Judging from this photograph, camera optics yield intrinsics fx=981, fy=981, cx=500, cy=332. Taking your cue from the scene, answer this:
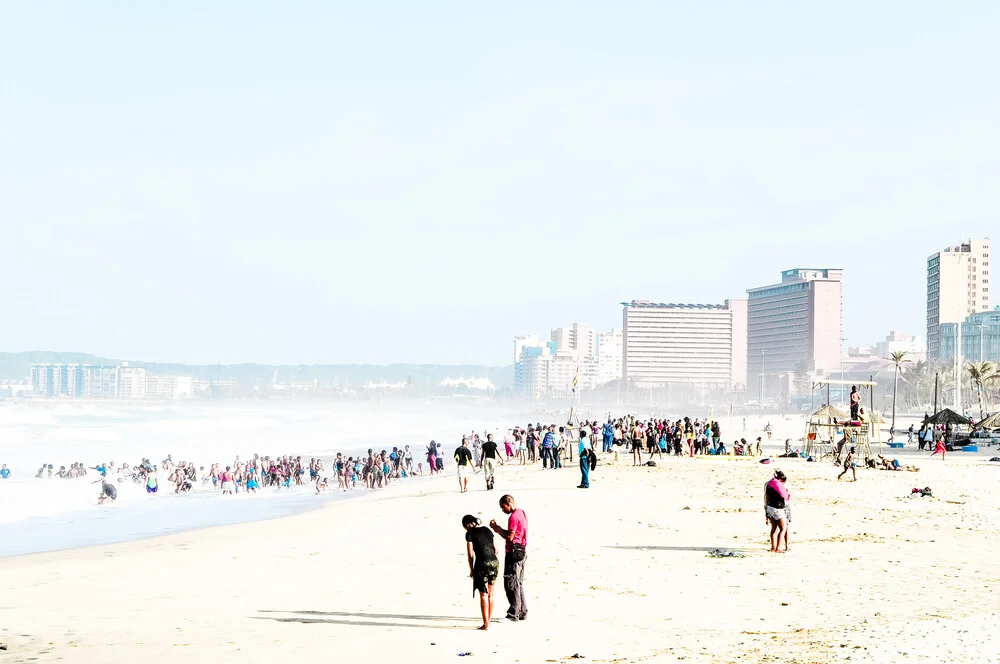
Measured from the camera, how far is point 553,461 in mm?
32531

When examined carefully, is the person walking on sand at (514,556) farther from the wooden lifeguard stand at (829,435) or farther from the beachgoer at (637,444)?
the wooden lifeguard stand at (829,435)

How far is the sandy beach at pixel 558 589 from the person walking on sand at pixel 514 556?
12.7 inches

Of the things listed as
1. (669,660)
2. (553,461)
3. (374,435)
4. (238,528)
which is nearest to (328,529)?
(238,528)

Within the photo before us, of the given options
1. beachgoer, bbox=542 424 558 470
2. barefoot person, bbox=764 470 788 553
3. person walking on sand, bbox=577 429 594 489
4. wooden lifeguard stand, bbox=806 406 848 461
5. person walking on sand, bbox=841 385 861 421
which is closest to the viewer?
barefoot person, bbox=764 470 788 553

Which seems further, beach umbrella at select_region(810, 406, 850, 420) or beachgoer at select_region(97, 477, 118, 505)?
beach umbrella at select_region(810, 406, 850, 420)

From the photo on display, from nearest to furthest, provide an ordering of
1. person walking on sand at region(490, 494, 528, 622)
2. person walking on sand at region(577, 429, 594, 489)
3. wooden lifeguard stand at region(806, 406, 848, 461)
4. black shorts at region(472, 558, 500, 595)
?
black shorts at region(472, 558, 500, 595)
person walking on sand at region(490, 494, 528, 622)
person walking on sand at region(577, 429, 594, 489)
wooden lifeguard stand at region(806, 406, 848, 461)

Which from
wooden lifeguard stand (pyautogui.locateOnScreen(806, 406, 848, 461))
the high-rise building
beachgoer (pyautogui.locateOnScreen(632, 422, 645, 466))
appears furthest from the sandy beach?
the high-rise building

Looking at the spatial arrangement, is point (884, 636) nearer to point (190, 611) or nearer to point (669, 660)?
point (669, 660)

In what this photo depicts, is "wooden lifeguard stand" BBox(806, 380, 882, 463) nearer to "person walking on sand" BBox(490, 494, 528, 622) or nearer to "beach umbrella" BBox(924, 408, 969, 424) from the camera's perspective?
"beach umbrella" BBox(924, 408, 969, 424)

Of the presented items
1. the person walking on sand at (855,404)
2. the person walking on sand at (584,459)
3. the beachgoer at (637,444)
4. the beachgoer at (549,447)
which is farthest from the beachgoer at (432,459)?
the person walking on sand at (855,404)

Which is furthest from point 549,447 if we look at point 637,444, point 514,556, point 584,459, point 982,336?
point 982,336

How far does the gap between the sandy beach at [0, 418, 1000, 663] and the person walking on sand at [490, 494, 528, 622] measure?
0.32 m

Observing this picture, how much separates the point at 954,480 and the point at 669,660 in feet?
71.8

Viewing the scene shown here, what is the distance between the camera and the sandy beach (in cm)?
936
